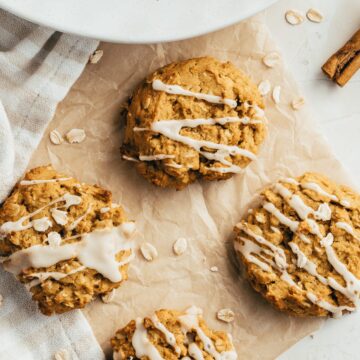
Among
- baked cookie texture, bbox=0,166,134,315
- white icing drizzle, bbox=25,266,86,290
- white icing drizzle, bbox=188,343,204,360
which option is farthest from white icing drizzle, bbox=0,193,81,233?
white icing drizzle, bbox=188,343,204,360

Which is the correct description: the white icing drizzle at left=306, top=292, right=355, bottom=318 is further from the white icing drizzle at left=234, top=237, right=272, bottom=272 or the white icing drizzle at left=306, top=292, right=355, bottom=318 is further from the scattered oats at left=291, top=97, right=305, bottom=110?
the scattered oats at left=291, top=97, right=305, bottom=110

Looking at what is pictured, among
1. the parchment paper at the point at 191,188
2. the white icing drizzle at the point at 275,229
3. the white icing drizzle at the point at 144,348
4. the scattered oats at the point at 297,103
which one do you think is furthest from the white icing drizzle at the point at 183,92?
the white icing drizzle at the point at 144,348

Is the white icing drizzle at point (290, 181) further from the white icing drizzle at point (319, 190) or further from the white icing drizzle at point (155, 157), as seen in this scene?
the white icing drizzle at point (155, 157)

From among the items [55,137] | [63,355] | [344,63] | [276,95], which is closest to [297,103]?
[276,95]

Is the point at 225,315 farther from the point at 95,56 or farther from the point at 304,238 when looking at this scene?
the point at 95,56

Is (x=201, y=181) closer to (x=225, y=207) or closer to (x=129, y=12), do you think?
(x=225, y=207)
